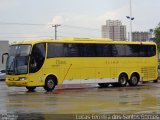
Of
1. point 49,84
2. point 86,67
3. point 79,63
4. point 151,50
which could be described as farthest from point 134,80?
point 49,84

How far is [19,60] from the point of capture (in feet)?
93.4

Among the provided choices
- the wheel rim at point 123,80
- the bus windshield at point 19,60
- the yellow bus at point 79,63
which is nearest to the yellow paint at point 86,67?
the yellow bus at point 79,63

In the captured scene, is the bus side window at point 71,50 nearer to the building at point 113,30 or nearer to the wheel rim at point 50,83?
the wheel rim at point 50,83

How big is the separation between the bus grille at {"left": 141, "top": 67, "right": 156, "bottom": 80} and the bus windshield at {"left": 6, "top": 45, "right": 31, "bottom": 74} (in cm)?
1003

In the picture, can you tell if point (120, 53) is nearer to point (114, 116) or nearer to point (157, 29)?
point (114, 116)

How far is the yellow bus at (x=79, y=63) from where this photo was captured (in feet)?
93.2

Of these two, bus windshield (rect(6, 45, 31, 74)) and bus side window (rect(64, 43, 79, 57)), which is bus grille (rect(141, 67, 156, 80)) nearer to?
bus side window (rect(64, 43, 79, 57))

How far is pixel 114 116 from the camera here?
14477 millimetres

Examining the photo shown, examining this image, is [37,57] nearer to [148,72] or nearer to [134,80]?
[134,80]

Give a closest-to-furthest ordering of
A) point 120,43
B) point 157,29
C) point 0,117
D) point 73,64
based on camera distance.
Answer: point 0,117
point 73,64
point 120,43
point 157,29

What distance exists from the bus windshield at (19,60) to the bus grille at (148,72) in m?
10.0

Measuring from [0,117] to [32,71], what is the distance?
13995 millimetres

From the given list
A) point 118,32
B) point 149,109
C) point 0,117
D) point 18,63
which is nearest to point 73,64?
point 18,63

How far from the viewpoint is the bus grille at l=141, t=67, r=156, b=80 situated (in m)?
35.2
